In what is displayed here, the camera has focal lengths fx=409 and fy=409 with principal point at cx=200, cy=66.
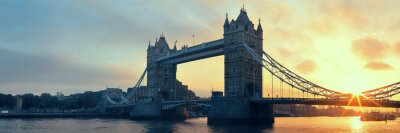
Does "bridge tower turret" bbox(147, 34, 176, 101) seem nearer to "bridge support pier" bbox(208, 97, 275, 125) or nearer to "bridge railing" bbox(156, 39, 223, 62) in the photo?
"bridge railing" bbox(156, 39, 223, 62)

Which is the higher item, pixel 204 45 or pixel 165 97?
pixel 204 45

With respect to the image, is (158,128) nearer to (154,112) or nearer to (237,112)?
(237,112)

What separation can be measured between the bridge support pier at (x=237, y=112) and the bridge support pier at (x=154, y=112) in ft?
97.3

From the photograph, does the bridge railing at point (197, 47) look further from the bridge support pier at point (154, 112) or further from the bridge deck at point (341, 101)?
the bridge deck at point (341, 101)

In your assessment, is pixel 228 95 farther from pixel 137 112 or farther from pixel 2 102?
pixel 2 102

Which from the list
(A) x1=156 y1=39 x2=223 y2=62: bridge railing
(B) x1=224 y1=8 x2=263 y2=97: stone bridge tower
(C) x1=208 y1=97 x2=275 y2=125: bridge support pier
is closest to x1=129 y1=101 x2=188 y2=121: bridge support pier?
(A) x1=156 y1=39 x2=223 y2=62: bridge railing

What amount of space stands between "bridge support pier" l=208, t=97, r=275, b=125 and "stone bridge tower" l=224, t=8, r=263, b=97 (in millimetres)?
3615

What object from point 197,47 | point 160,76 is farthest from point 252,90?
point 160,76

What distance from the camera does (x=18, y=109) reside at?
16888 centimetres

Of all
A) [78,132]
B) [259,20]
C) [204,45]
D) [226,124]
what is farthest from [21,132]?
[259,20]

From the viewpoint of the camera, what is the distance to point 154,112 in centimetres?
11900

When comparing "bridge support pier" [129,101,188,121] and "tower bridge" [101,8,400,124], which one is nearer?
"tower bridge" [101,8,400,124]

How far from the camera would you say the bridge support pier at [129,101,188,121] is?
11769 cm

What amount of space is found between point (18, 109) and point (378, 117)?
14337cm
